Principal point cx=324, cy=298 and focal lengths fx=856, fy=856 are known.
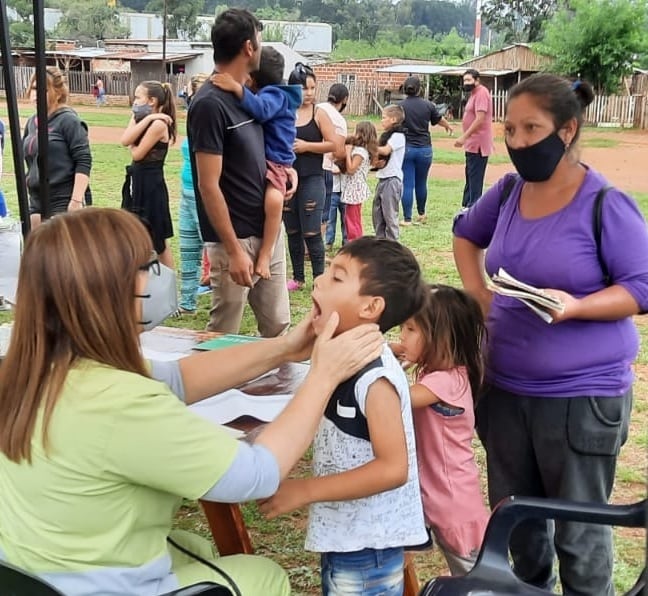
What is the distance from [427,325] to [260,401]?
51cm

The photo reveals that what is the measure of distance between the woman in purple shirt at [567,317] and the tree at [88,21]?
64.0m

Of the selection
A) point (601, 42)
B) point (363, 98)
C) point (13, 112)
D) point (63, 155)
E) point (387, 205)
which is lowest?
point (363, 98)

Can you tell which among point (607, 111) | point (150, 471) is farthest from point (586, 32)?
point (150, 471)

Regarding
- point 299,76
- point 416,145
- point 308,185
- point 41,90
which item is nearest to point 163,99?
point 299,76

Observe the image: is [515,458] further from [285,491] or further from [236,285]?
[236,285]

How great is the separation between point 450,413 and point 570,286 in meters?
0.45

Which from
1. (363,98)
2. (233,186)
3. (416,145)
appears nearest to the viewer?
(233,186)

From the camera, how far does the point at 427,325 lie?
87.7 inches

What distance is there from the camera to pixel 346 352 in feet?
5.65

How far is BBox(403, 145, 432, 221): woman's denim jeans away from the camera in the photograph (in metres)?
9.45

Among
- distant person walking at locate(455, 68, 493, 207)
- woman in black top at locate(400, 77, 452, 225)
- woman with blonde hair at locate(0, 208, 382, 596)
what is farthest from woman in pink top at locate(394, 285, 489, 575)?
distant person walking at locate(455, 68, 493, 207)

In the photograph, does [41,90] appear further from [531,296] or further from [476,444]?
[476,444]

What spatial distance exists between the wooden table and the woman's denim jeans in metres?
6.92

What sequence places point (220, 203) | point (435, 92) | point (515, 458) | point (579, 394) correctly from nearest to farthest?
point (579, 394) < point (515, 458) < point (220, 203) < point (435, 92)
